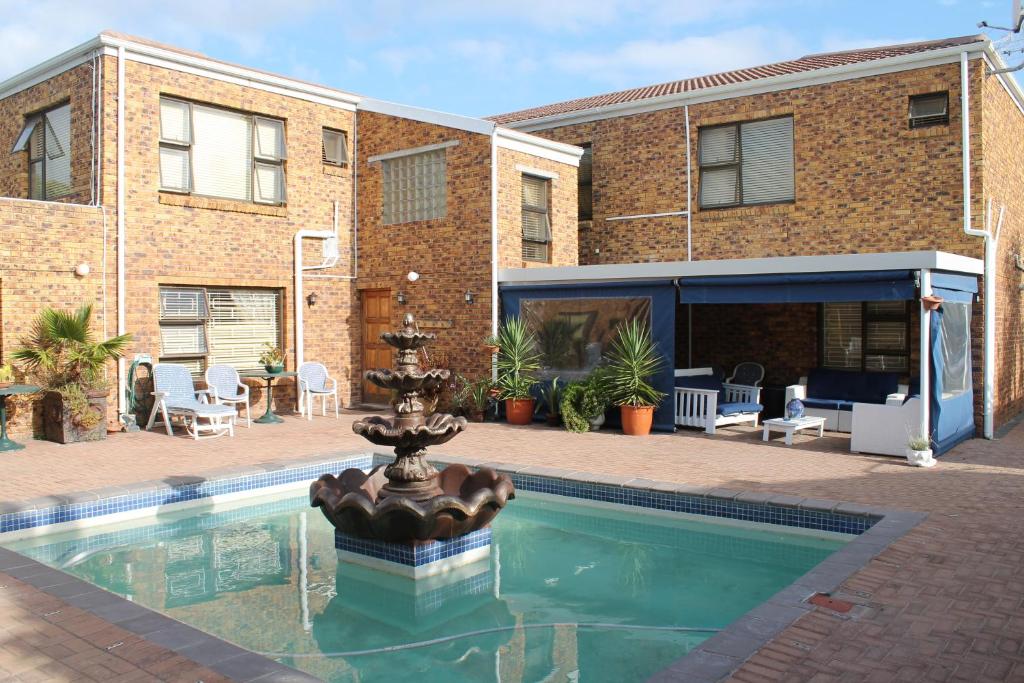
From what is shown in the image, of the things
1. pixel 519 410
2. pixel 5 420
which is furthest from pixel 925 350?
pixel 5 420

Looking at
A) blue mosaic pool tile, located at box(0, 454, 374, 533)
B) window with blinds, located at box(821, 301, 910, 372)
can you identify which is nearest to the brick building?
blue mosaic pool tile, located at box(0, 454, 374, 533)

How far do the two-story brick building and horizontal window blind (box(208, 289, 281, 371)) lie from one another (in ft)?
13.3

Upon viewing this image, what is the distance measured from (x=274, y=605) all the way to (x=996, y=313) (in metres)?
11.2

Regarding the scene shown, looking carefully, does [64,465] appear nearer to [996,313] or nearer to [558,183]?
[558,183]

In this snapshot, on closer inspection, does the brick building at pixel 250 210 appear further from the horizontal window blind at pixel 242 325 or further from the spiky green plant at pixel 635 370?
the spiky green plant at pixel 635 370

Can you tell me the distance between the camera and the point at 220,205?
13.2m

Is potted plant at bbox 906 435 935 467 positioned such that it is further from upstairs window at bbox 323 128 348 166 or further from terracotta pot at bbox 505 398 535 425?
upstairs window at bbox 323 128 348 166

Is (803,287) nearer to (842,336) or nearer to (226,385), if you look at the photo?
(842,336)

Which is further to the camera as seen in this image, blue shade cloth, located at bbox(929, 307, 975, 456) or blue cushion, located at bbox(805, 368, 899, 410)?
blue cushion, located at bbox(805, 368, 899, 410)

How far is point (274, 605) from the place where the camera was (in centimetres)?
588

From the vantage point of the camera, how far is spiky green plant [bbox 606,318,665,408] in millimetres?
11914

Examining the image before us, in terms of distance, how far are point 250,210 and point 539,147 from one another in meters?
4.81

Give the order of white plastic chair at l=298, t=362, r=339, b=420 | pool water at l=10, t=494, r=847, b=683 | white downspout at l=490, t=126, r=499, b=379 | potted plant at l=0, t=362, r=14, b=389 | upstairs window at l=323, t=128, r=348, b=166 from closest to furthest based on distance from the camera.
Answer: pool water at l=10, t=494, r=847, b=683, potted plant at l=0, t=362, r=14, b=389, white downspout at l=490, t=126, r=499, b=379, white plastic chair at l=298, t=362, r=339, b=420, upstairs window at l=323, t=128, r=348, b=166

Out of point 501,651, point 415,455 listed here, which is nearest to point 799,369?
point 415,455
